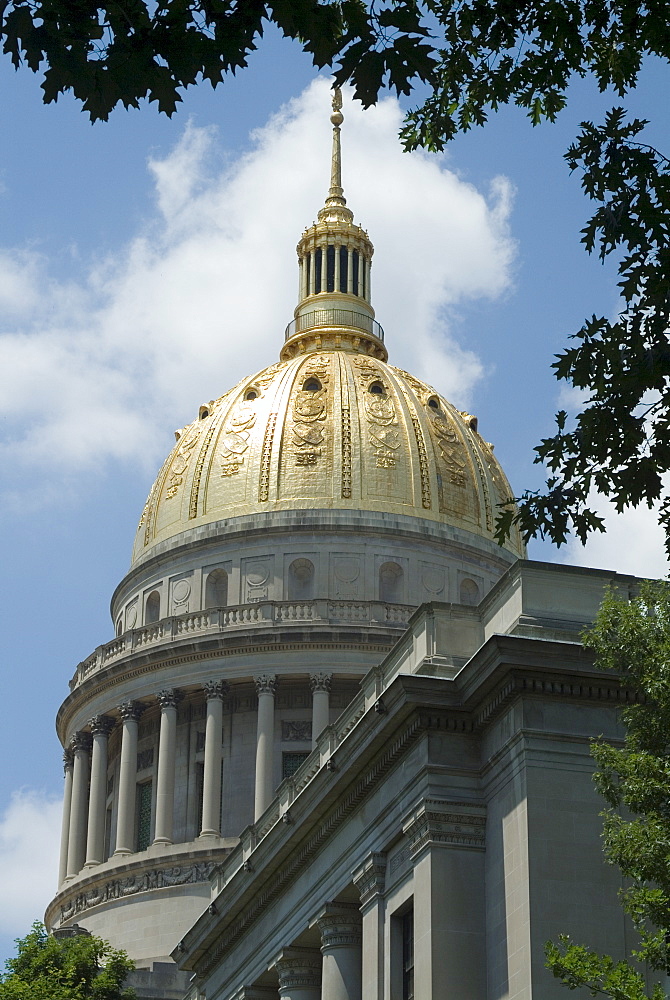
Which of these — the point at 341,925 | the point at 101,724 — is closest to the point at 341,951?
the point at 341,925

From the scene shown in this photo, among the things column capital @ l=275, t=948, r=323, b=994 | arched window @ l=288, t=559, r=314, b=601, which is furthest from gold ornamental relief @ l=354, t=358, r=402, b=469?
column capital @ l=275, t=948, r=323, b=994

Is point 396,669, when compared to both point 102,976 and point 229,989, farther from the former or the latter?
point 102,976

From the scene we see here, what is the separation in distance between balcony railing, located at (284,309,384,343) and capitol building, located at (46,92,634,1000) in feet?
0.44

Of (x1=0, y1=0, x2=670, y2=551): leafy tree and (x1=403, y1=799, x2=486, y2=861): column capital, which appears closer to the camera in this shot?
(x1=0, y1=0, x2=670, y2=551): leafy tree

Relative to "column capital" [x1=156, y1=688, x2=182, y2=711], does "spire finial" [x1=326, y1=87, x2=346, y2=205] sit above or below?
above

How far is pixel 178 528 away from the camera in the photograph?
8338 cm

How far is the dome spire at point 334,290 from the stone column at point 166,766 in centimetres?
2146

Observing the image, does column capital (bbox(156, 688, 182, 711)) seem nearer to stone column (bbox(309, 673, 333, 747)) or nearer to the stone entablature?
the stone entablature

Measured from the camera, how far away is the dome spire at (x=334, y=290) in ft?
303

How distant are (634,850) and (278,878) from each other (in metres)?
19.1

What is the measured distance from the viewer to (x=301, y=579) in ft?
263

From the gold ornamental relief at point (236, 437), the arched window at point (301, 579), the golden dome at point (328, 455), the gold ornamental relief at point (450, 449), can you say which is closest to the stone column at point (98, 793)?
the golden dome at point (328, 455)

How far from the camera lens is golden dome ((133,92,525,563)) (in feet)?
268

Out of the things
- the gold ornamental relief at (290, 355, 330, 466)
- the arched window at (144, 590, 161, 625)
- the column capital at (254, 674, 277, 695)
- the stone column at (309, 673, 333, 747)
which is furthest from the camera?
the arched window at (144, 590, 161, 625)
